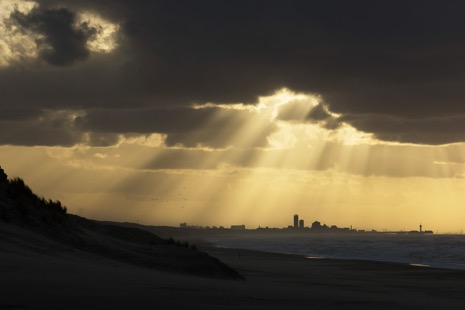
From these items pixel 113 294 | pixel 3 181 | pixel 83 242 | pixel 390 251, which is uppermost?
pixel 3 181

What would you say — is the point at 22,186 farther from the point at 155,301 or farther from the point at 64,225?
the point at 155,301

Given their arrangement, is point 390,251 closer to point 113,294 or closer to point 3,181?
point 3,181

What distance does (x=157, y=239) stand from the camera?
3403 centimetres

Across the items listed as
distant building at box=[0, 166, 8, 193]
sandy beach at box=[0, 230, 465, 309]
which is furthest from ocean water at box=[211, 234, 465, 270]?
sandy beach at box=[0, 230, 465, 309]

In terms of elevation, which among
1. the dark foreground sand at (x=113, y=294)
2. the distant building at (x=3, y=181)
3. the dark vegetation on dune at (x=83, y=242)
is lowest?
the dark foreground sand at (x=113, y=294)

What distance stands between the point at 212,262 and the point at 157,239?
325 inches

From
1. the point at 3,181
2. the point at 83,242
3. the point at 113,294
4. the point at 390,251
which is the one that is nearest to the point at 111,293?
the point at 113,294

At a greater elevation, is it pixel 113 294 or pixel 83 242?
pixel 83 242

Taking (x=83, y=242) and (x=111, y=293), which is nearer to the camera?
(x=111, y=293)

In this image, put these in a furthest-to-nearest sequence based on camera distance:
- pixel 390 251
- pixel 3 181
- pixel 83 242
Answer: pixel 390 251 < pixel 3 181 < pixel 83 242

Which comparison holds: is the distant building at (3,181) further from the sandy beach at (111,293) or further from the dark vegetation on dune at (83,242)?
the sandy beach at (111,293)

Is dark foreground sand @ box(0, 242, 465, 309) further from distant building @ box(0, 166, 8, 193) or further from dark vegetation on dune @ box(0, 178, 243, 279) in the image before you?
distant building @ box(0, 166, 8, 193)

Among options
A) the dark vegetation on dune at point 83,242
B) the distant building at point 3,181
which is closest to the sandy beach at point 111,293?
the dark vegetation on dune at point 83,242

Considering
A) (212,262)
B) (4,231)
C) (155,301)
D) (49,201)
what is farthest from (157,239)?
(155,301)
